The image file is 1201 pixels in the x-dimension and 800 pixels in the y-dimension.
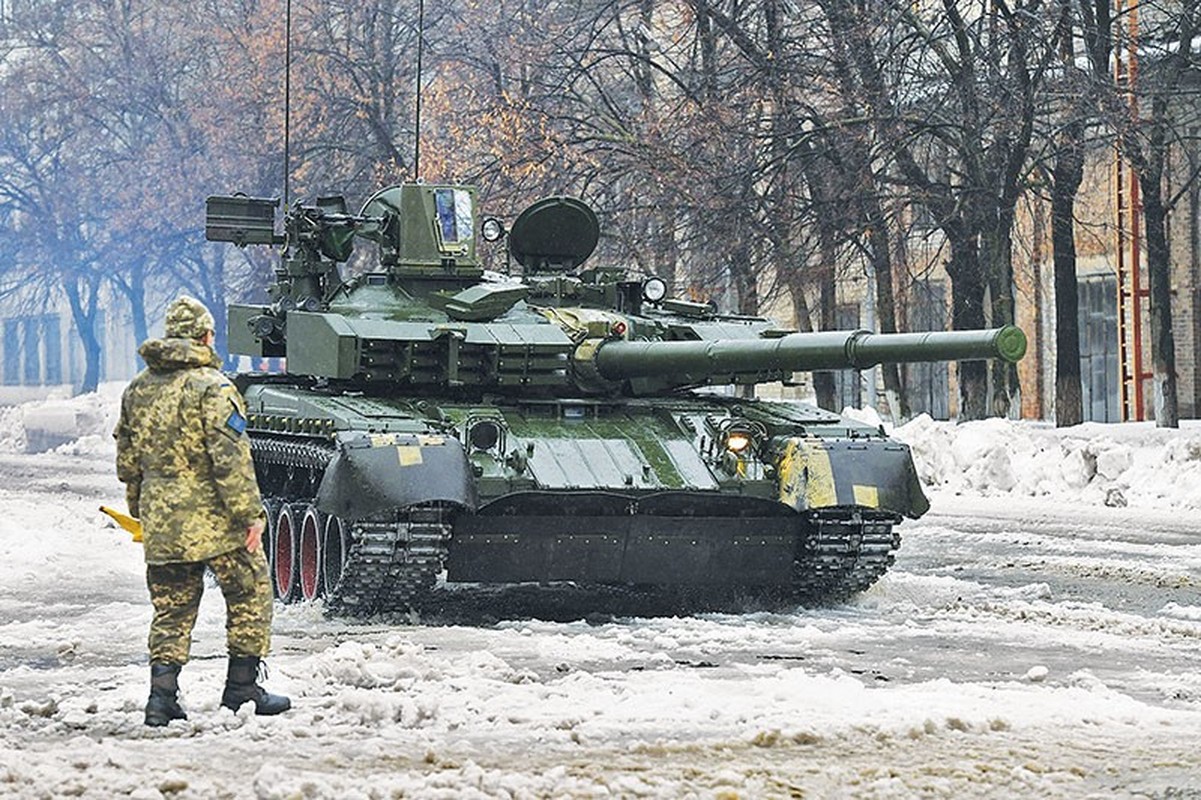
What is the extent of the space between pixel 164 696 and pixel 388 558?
12.3 ft

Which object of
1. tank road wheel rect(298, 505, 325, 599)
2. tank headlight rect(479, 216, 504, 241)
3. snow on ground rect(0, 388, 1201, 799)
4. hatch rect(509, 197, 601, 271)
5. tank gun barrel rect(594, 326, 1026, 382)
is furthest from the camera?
hatch rect(509, 197, 601, 271)

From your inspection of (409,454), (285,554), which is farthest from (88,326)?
(409,454)

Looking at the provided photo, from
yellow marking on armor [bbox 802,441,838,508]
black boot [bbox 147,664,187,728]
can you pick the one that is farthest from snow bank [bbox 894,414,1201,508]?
black boot [bbox 147,664,187,728]

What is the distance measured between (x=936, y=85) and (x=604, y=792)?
65.7ft

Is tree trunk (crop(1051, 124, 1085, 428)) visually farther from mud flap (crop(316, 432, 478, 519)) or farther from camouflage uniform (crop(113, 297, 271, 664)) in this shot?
camouflage uniform (crop(113, 297, 271, 664))

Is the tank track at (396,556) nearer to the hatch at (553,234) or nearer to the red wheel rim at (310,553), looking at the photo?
the red wheel rim at (310,553)

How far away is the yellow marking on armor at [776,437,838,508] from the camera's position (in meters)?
13.6

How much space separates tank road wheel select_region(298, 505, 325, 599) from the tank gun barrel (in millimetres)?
1932

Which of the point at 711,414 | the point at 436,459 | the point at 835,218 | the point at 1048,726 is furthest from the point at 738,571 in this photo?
the point at 835,218

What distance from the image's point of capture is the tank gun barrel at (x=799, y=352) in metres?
12.1

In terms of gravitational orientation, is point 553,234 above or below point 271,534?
above

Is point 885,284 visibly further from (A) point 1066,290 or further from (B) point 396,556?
(B) point 396,556

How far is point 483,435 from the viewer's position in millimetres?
13320

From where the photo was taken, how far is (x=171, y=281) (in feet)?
191
